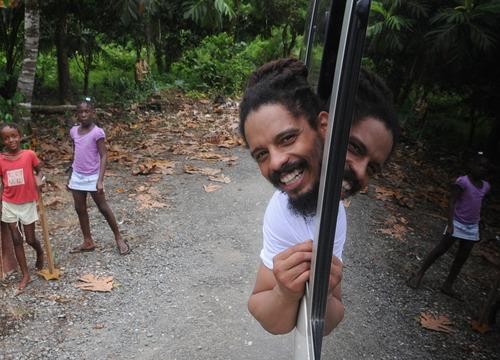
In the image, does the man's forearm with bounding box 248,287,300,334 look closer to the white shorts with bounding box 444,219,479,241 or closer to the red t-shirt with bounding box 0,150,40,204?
the white shorts with bounding box 444,219,479,241

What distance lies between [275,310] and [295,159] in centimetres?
47

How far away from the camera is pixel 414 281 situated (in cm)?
97

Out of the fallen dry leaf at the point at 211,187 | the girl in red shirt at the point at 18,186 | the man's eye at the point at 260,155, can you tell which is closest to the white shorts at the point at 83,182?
the girl in red shirt at the point at 18,186

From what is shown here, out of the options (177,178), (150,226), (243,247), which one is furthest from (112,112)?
(243,247)

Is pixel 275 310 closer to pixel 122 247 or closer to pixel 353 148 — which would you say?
pixel 353 148

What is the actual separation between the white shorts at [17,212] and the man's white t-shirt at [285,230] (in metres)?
2.77

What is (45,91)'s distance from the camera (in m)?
9.84

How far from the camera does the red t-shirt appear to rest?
3.30 metres

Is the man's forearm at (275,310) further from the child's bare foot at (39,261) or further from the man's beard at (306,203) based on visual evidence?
the child's bare foot at (39,261)

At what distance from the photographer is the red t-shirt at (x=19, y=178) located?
10.8 ft

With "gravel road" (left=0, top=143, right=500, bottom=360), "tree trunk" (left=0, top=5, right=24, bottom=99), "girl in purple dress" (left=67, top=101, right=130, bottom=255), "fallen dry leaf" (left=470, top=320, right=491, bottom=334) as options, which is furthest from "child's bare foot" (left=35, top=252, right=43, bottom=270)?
"tree trunk" (left=0, top=5, right=24, bottom=99)

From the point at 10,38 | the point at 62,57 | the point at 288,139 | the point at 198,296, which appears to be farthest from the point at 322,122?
the point at 10,38

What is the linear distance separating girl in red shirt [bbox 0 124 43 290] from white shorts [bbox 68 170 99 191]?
0.40 m

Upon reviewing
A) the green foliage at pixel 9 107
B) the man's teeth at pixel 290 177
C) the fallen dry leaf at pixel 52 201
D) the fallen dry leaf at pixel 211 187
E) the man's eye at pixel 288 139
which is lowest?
the fallen dry leaf at pixel 211 187
